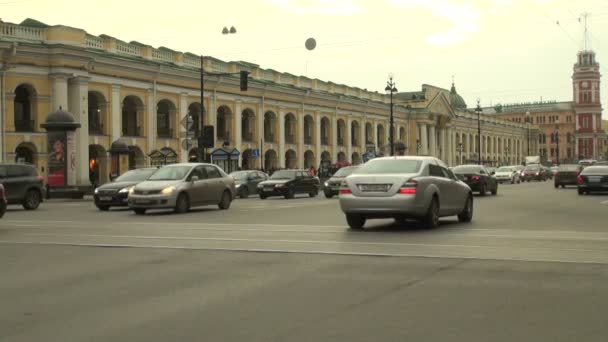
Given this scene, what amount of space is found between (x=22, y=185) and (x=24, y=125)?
21.3 metres

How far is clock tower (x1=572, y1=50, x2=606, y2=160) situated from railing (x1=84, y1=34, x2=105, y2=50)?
487 ft

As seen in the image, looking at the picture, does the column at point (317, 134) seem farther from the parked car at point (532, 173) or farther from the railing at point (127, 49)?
the railing at point (127, 49)

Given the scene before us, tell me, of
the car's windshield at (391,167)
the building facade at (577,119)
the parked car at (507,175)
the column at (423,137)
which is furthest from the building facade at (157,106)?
the building facade at (577,119)

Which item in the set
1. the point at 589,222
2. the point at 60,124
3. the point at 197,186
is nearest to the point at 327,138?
the point at 60,124

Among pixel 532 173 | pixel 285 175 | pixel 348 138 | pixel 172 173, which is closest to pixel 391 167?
pixel 172 173

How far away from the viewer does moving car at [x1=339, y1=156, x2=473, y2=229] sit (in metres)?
15.5

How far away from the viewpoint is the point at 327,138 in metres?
80.0

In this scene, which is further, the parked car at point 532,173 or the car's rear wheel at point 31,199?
the parked car at point 532,173

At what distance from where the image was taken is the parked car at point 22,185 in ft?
85.4

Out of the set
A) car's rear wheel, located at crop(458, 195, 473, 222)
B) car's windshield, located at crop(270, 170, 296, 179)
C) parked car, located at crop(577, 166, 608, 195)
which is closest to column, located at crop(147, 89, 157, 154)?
car's windshield, located at crop(270, 170, 296, 179)

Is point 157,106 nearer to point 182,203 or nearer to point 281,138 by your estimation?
point 281,138

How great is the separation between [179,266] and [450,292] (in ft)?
12.8

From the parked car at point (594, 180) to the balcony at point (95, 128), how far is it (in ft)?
102

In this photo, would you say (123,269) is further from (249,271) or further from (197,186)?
(197,186)
